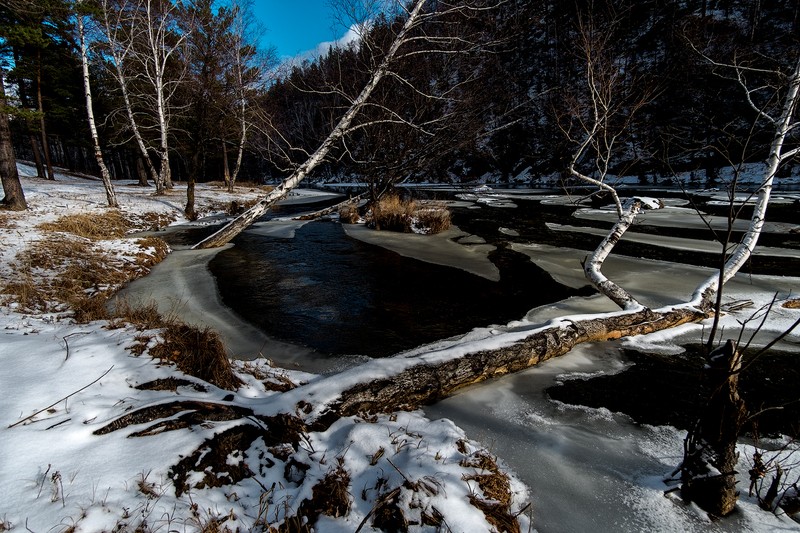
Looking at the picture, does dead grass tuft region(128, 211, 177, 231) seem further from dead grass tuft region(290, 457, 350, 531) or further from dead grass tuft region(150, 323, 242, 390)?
dead grass tuft region(290, 457, 350, 531)

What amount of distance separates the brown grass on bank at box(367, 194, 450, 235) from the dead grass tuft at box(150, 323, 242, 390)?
28.3 feet

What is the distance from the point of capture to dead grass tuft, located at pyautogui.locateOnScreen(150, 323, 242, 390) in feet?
9.64

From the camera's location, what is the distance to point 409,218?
11.7 meters

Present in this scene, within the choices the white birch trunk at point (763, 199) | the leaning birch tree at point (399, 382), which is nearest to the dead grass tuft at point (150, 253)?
the leaning birch tree at point (399, 382)

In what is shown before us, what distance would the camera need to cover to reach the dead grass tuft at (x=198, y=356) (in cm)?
294

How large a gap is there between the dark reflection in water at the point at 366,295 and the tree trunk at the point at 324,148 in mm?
597

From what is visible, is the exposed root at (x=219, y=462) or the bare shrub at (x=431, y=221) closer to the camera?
the exposed root at (x=219, y=462)

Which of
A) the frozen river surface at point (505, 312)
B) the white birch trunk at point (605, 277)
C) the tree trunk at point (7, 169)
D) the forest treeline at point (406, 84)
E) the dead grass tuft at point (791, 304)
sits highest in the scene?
the forest treeline at point (406, 84)

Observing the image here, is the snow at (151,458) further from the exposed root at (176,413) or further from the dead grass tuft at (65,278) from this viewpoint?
the dead grass tuft at (65,278)

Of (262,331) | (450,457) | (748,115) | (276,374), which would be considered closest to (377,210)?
(262,331)

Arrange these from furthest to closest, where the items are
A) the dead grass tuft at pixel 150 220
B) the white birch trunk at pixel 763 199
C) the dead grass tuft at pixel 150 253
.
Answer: the dead grass tuft at pixel 150 220 → the dead grass tuft at pixel 150 253 → the white birch trunk at pixel 763 199

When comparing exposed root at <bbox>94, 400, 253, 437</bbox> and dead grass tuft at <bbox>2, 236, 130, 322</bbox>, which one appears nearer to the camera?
exposed root at <bbox>94, 400, 253, 437</bbox>

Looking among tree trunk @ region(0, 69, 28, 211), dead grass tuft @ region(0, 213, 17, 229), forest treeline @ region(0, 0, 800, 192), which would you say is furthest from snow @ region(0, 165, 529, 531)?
tree trunk @ region(0, 69, 28, 211)

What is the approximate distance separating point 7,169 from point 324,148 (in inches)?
338
